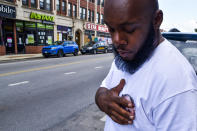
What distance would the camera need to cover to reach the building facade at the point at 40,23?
757 inches

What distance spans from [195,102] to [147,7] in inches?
19.0

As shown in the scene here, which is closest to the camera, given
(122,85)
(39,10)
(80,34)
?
(122,85)

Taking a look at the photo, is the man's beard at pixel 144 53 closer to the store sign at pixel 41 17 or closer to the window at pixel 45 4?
the store sign at pixel 41 17

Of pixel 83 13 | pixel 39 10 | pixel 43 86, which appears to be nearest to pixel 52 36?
pixel 39 10

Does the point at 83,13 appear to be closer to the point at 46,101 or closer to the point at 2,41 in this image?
the point at 2,41

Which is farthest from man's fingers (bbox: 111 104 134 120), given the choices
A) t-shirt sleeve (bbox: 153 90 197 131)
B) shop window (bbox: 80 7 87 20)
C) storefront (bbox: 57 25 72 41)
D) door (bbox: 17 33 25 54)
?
shop window (bbox: 80 7 87 20)

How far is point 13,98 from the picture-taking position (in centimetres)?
516

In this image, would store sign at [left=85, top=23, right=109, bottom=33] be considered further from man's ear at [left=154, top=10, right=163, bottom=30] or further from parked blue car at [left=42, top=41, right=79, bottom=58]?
man's ear at [left=154, top=10, right=163, bottom=30]

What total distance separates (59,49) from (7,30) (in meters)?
6.34

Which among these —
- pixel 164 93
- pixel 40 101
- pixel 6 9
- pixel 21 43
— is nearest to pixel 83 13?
pixel 21 43

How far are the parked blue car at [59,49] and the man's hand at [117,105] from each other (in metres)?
17.2

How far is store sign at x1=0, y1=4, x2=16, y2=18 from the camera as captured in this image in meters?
18.0

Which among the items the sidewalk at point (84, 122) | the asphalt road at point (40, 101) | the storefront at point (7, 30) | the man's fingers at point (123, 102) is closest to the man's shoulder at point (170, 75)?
the man's fingers at point (123, 102)

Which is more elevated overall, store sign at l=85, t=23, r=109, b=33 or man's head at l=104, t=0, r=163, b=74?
store sign at l=85, t=23, r=109, b=33
